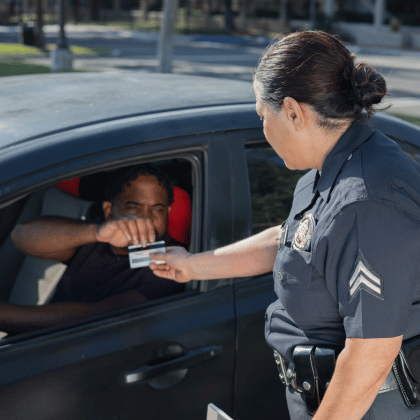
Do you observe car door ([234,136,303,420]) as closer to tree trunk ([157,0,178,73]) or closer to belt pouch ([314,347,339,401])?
belt pouch ([314,347,339,401])

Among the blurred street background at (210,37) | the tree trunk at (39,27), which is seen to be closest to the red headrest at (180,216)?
the blurred street background at (210,37)

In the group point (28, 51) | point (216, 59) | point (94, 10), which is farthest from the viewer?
point (94, 10)

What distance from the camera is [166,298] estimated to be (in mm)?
1845

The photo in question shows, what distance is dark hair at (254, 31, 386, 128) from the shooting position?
4.34 ft

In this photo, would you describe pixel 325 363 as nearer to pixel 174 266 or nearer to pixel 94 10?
pixel 174 266

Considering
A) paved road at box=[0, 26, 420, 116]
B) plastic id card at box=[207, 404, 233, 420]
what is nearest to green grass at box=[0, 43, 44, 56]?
paved road at box=[0, 26, 420, 116]

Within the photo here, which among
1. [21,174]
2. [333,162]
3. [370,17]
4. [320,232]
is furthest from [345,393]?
[370,17]

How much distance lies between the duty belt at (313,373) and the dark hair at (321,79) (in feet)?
1.87

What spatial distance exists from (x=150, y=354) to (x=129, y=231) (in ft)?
1.63

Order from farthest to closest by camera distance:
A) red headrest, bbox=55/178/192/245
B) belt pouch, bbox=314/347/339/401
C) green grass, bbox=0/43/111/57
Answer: green grass, bbox=0/43/111/57, red headrest, bbox=55/178/192/245, belt pouch, bbox=314/347/339/401

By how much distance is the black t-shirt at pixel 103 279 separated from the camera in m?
2.05

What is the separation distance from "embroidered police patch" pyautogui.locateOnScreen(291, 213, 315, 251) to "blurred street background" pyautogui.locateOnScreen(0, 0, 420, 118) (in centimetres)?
438

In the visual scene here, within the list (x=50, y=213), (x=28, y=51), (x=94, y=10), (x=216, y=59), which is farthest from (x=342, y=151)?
(x=94, y=10)

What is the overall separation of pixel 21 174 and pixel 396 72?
17.5 m
